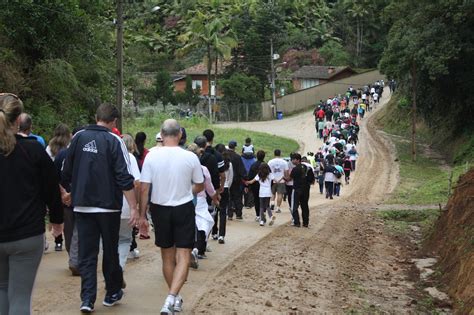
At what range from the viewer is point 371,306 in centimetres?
1035

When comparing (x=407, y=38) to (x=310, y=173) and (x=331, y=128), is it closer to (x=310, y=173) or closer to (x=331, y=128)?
(x=331, y=128)

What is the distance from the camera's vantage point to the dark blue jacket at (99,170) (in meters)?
7.30

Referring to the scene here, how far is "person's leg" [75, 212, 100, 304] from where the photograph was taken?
736cm

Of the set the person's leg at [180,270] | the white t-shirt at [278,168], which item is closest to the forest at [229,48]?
the white t-shirt at [278,168]

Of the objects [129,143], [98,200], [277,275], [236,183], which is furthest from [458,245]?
[98,200]

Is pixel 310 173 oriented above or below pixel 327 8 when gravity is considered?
below

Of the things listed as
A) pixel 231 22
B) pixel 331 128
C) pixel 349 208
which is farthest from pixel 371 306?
pixel 231 22

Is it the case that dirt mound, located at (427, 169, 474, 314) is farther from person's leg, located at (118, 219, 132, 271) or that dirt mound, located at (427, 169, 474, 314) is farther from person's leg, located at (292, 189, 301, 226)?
person's leg, located at (118, 219, 132, 271)

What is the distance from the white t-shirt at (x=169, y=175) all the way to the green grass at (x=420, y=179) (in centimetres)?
1936

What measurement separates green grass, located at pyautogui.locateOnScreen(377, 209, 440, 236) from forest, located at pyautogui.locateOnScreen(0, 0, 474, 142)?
10435 millimetres

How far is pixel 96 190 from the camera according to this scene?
7.30m

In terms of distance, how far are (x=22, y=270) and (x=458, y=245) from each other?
10.5 meters

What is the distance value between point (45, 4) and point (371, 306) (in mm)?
15169

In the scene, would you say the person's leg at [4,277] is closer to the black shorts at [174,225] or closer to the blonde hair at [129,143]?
the black shorts at [174,225]
